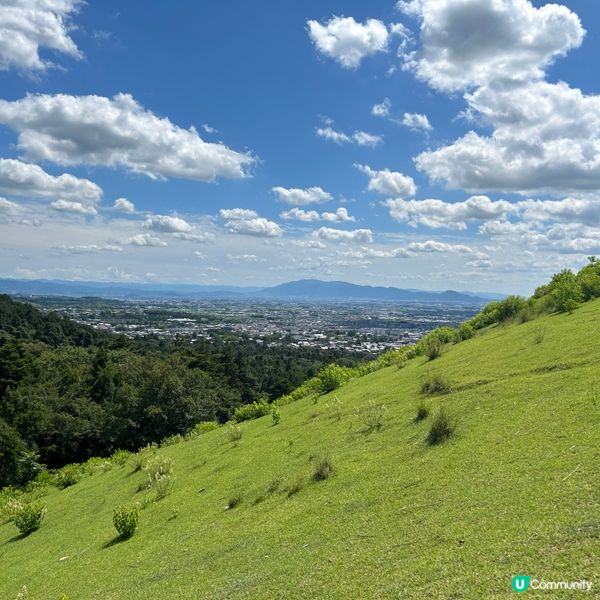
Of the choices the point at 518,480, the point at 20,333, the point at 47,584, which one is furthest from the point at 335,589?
the point at 20,333

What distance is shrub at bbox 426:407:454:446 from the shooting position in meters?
7.90

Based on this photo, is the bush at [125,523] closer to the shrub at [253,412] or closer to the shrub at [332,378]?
the shrub at [332,378]

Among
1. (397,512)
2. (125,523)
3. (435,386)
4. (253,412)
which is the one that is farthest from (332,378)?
(397,512)

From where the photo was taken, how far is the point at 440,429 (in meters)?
7.96

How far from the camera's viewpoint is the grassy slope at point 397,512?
4.62 meters

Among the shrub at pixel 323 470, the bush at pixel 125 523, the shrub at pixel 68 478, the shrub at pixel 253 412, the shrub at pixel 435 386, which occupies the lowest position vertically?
the shrub at pixel 68 478

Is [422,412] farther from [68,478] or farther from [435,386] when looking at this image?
[68,478]

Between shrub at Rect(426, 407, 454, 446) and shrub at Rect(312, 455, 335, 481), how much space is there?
1751mm

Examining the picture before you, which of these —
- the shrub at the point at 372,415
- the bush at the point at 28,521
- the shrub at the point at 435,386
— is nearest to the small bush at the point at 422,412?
the shrub at the point at 372,415

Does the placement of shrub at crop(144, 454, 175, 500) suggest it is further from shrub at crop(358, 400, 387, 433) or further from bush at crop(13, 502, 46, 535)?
shrub at crop(358, 400, 387, 433)

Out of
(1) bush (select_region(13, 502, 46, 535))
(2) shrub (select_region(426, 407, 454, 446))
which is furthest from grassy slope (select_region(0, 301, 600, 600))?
(1) bush (select_region(13, 502, 46, 535))

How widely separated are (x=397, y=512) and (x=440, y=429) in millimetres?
2236

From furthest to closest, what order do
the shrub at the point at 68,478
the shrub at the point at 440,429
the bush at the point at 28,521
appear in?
the shrub at the point at 68,478, the bush at the point at 28,521, the shrub at the point at 440,429

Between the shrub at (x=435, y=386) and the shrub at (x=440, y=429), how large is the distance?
9.40ft
